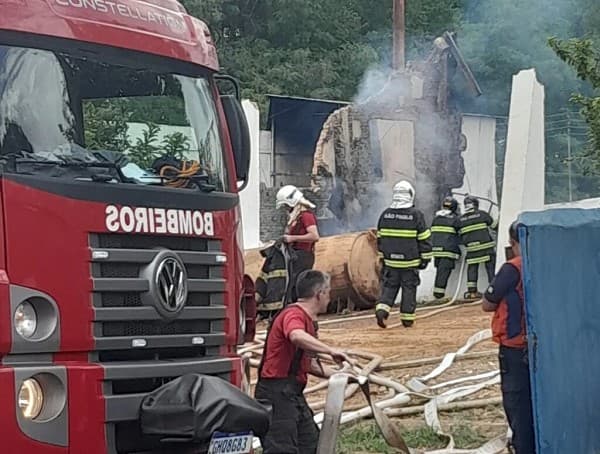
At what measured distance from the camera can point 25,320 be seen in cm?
550

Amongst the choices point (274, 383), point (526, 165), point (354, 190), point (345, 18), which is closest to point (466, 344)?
point (526, 165)

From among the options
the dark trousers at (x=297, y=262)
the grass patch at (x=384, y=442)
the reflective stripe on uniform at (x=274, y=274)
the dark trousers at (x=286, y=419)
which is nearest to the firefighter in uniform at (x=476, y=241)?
the reflective stripe on uniform at (x=274, y=274)

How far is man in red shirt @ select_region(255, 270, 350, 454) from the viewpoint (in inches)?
303

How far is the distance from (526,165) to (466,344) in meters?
4.60

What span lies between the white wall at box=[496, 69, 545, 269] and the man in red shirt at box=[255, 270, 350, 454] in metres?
9.73

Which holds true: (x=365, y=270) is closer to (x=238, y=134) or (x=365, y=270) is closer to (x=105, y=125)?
(x=238, y=134)

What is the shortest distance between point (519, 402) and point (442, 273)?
10.9 m

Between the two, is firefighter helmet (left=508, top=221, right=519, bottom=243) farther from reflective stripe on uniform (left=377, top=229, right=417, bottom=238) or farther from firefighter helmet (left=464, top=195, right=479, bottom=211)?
firefighter helmet (left=464, top=195, right=479, bottom=211)

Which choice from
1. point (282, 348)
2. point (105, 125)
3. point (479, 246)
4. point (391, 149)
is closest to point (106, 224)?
point (105, 125)

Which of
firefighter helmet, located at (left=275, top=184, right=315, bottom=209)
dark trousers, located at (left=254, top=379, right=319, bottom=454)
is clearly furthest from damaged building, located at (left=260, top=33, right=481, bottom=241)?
dark trousers, located at (left=254, top=379, right=319, bottom=454)

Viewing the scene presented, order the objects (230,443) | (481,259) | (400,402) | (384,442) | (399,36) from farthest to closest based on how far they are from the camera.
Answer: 1. (399,36)
2. (481,259)
3. (400,402)
4. (384,442)
5. (230,443)

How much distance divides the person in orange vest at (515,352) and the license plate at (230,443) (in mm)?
2664

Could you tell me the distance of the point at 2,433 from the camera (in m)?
5.26

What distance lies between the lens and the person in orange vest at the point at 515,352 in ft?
27.9
